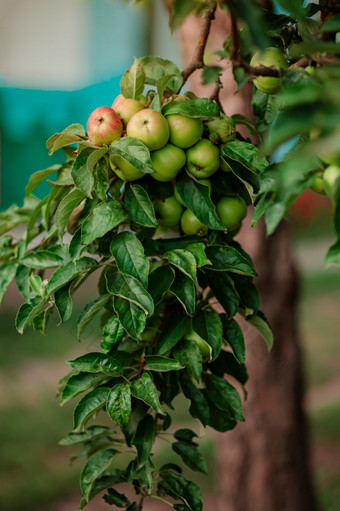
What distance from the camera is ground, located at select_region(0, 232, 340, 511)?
2.94 metres

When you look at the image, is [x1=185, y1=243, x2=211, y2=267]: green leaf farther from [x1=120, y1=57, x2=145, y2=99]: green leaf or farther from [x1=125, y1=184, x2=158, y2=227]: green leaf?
[x1=120, y1=57, x2=145, y2=99]: green leaf

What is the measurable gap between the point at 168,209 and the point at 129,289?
177mm

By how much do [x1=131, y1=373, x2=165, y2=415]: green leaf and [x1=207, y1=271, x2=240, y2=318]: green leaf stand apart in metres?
0.18

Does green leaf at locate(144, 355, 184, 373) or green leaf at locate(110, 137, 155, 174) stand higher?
green leaf at locate(110, 137, 155, 174)

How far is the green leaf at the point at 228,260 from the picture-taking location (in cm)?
91

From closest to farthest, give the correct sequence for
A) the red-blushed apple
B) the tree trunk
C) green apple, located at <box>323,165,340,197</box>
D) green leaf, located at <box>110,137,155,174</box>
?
1. green apple, located at <box>323,165,340,197</box>
2. green leaf, located at <box>110,137,155,174</box>
3. the red-blushed apple
4. the tree trunk

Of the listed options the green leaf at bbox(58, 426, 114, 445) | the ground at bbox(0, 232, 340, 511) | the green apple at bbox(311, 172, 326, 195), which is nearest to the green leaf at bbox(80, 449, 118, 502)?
the green leaf at bbox(58, 426, 114, 445)

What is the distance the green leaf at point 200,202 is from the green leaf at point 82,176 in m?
0.15

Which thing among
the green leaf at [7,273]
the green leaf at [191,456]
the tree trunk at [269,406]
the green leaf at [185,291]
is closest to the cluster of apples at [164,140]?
the green leaf at [185,291]

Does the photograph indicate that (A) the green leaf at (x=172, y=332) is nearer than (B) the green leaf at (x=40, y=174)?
Yes

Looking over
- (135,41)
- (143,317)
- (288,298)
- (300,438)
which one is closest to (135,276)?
(143,317)

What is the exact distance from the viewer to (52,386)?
157 inches

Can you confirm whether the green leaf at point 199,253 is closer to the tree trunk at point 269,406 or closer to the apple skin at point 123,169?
the apple skin at point 123,169

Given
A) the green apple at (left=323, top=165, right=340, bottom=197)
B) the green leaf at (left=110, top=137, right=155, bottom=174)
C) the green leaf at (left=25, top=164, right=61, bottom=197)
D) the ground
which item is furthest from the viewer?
the ground
